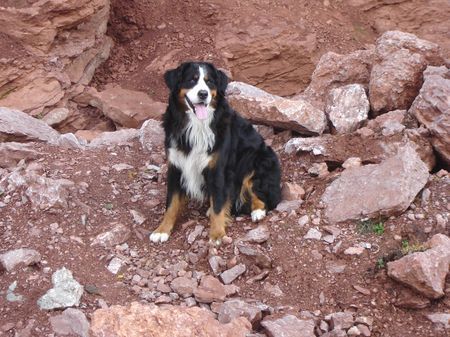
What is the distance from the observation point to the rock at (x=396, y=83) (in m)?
6.30

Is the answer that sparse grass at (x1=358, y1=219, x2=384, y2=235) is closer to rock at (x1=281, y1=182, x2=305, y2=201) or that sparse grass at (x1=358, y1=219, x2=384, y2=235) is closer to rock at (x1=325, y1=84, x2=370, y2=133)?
rock at (x1=281, y1=182, x2=305, y2=201)

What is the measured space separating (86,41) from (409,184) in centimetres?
653

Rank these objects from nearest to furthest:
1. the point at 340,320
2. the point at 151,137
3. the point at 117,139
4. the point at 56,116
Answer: the point at 340,320 < the point at 151,137 < the point at 117,139 < the point at 56,116

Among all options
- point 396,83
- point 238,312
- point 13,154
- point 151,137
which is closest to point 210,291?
point 238,312

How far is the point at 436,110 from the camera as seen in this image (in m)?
5.69

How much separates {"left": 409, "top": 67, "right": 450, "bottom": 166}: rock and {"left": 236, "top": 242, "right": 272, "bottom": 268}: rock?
76.3 inches

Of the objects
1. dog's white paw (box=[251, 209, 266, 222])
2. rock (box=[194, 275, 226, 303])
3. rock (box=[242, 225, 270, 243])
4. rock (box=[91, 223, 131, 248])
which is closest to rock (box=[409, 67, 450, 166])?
dog's white paw (box=[251, 209, 266, 222])

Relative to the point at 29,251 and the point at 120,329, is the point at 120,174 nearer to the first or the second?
the point at 29,251

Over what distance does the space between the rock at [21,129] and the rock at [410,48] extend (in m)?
3.49

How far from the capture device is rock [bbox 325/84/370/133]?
245 inches

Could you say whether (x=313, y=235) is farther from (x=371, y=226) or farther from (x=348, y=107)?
(x=348, y=107)

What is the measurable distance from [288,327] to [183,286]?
878 mm

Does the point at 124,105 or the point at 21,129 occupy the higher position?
the point at 21,129

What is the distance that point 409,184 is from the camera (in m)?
5.02
